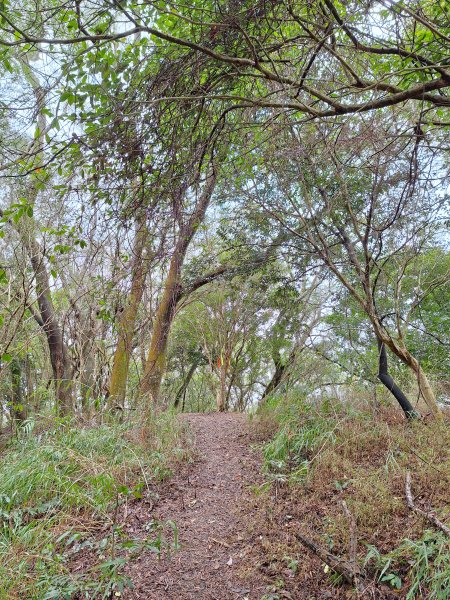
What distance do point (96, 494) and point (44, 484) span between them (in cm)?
55

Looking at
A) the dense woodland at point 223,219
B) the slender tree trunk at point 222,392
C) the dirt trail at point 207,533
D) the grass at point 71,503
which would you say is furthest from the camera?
the slender tree trunk at point 222,392

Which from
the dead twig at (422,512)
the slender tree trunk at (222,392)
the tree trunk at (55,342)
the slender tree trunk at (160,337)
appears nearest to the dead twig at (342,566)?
the dead twig at (422,512)

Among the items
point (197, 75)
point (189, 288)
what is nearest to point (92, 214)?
point (197, 75)

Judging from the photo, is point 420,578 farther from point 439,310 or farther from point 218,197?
point 439,310

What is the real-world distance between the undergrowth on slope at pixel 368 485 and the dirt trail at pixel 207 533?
0.32m

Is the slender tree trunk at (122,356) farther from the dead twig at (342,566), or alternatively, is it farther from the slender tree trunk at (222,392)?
the slender tree trunk at (222,392)

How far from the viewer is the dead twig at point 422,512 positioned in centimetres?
232

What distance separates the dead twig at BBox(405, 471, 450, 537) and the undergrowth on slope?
0.04m

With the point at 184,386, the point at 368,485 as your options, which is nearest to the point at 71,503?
the point at 368,485

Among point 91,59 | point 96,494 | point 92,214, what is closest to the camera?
point 91,59

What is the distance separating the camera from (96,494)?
10.4 ft

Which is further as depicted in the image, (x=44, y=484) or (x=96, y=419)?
(x=96, y=419)

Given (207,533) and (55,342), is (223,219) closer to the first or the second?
(55,342)

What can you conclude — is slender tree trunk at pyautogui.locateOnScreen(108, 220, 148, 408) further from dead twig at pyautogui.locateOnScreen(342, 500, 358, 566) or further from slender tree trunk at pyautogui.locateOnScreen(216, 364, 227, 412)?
slender tree trunk at pyautogui.locateOnScreen(216, 364, 227, 412)
